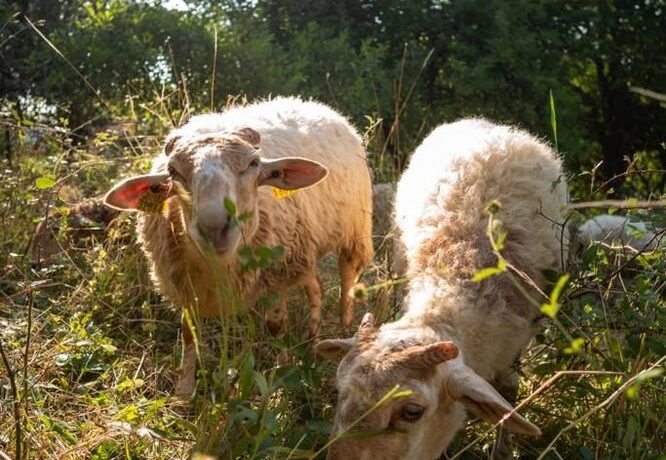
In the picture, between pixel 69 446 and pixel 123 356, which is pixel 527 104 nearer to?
pixel 123 356

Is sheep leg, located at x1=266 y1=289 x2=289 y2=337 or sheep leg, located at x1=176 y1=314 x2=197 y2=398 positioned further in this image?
sheep leg, located at x1=266 y1=289 x2=289 y2=337

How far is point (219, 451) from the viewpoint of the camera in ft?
9.16

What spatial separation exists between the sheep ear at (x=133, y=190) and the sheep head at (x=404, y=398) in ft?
5.78

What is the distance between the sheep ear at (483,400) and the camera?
8.76 ft

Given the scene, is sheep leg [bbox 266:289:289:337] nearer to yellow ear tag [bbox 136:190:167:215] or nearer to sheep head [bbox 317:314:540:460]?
yellow ear tag [bbox 136:190:167:215]

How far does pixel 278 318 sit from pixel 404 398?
2.23 m

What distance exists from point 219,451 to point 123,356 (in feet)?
6.72

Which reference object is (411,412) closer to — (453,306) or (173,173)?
(453,306)

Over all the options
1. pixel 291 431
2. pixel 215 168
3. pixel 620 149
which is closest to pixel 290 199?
pixel 215 168

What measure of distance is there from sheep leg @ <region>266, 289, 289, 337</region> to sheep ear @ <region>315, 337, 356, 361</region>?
165 centimetres

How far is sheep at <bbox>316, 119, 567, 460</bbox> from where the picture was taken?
277cm

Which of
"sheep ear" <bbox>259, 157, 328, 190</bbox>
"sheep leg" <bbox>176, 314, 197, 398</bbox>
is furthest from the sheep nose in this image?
"sheep leg" <bbox>176, 314, 197, 398</bbox>

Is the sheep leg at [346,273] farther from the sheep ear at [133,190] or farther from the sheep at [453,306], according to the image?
the sheep ear at [133,190]

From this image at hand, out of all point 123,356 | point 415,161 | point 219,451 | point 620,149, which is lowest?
point 620,149
